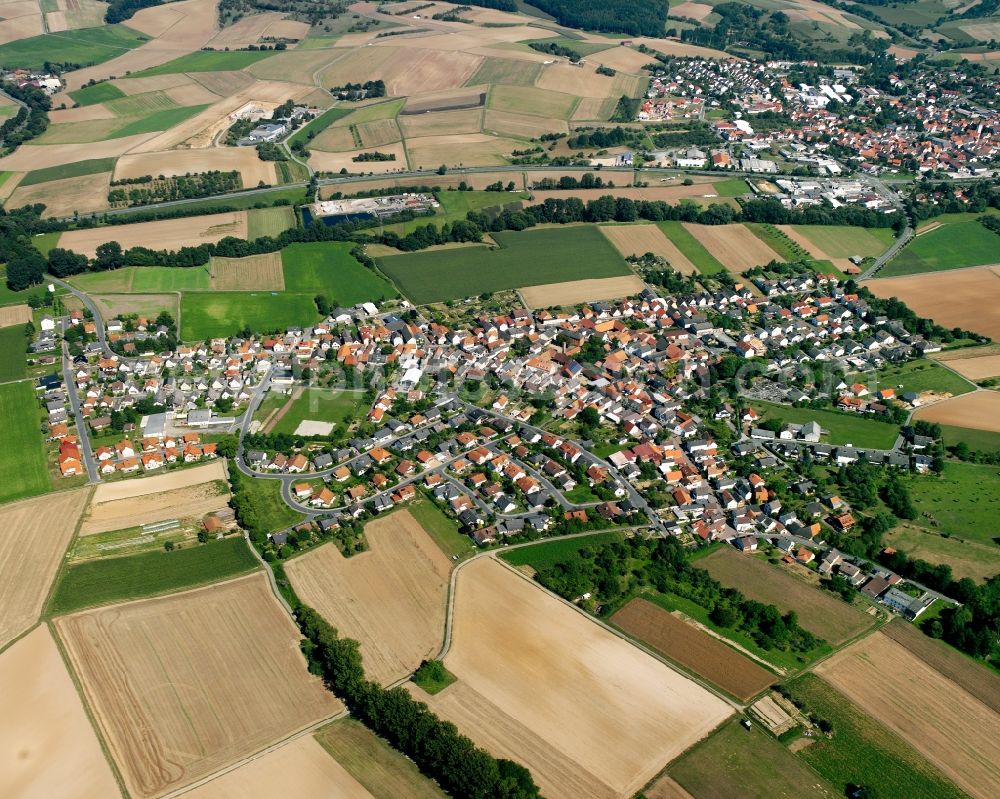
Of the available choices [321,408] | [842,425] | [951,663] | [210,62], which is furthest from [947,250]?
[210,62]

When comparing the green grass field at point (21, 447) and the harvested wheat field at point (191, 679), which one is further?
the green grass field at point (21, 447)

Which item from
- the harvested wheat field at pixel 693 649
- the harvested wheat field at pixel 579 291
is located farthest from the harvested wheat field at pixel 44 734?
the harvested wheat field at pixel 579 291

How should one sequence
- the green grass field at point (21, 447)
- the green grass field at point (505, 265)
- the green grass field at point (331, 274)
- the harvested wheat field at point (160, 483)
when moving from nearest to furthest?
1. the harvested wheat field at point (160, 483)
2. the green grass field at point (21, 447)
3. the green grass field at point (331, 274)
4. the green grass field at point (505, 265)

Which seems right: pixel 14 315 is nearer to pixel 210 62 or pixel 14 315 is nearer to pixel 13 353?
pixel 13 353

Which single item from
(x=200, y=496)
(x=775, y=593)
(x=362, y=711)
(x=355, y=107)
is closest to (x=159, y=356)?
(x=200, y=496)

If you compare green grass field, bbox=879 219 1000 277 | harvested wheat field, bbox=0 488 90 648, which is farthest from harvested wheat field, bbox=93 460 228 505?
green grass field, bbox=879 219 1000 277

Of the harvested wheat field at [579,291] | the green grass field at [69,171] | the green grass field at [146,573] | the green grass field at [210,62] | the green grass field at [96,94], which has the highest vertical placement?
the green grass field at [210,62]

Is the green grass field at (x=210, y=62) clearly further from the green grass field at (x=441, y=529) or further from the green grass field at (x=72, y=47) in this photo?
the green grass field at (x=441, y=529)

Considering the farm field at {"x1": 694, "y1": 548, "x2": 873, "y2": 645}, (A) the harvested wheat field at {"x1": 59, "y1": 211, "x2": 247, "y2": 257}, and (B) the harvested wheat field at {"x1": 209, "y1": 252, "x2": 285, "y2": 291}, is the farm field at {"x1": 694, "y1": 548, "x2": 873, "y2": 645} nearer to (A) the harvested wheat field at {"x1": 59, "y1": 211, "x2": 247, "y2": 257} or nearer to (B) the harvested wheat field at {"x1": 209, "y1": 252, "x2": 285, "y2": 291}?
(B) the harvested wheat field at {"x1": 209, "y1": 252, "x2": 285, "y2": 291}
